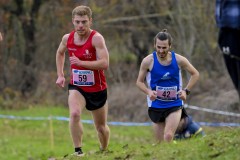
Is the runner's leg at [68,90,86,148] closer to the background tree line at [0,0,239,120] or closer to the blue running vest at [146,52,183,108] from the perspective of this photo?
the blue running vest at [146,52,183,108]

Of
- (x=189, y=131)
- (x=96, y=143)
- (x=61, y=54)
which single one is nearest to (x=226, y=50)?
(x=61, y=54)

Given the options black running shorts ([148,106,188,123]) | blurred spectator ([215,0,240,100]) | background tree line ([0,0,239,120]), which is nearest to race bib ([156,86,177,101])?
black running shorts ([148,106,188,123])

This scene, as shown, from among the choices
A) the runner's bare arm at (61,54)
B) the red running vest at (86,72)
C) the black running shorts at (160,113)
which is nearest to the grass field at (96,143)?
the black running shorts at (160,113)

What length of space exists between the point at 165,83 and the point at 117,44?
19.2 m

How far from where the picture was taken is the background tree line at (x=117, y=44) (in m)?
25.7

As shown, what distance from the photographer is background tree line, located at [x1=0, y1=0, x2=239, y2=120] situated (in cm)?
2570

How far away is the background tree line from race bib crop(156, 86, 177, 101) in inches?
444

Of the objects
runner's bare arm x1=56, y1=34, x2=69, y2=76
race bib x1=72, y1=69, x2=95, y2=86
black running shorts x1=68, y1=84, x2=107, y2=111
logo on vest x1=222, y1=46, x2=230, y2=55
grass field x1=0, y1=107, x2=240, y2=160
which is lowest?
grass field x1=0, y1=107, x2=240, y2=160

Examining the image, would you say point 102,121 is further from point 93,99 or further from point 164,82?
point 164,82

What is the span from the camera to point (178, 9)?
2639cm

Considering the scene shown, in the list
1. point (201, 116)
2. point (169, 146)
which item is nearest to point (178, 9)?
point (201, 116)

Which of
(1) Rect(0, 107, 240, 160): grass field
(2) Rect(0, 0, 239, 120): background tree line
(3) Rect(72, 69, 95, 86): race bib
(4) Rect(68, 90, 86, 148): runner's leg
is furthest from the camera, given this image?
(2) Rect(0, 0, 239, 120): background tree line

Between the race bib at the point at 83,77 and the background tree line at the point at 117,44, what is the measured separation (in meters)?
12.0

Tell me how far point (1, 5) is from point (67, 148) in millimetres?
13595
